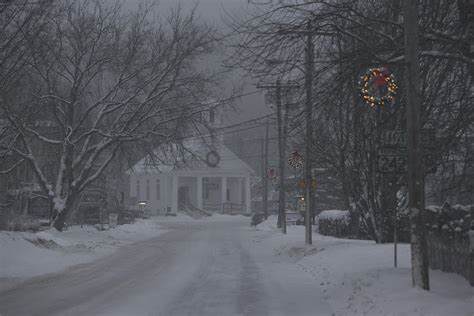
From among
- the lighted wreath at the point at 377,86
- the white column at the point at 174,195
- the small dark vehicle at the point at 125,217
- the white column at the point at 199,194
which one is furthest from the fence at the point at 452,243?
the white column at the point at 199,194

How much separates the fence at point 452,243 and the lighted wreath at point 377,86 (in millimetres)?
2599

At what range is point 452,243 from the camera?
12.3 m

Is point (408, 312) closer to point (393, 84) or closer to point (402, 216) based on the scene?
point (393, 84)

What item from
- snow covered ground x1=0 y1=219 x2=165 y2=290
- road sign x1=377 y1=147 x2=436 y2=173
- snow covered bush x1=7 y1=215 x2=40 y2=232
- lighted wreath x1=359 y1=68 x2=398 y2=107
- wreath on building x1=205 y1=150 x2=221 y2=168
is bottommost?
snow covered ground x1=0 y1=219 x2=165 y2=290

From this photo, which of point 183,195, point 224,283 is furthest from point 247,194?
point 224,283

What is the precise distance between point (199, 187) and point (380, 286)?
67.7 m

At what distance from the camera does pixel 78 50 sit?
3231 centimetres

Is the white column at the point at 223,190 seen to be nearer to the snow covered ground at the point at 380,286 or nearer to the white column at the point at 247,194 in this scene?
the white column at the point at 247,194

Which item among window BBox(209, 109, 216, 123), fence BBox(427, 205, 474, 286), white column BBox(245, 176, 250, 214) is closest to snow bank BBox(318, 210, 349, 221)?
window BBox(209, 109, 216, 123)

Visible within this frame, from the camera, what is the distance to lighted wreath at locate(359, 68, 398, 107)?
39.7 ft

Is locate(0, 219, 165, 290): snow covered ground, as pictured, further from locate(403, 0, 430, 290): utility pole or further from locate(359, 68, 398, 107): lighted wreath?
locate(403, 0, 430, 290): utility pole

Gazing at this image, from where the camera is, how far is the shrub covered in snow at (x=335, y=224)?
30562mm

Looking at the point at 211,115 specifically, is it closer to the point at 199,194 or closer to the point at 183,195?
the point at 199,194

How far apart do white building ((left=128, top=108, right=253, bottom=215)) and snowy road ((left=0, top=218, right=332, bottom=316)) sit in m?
55.0
